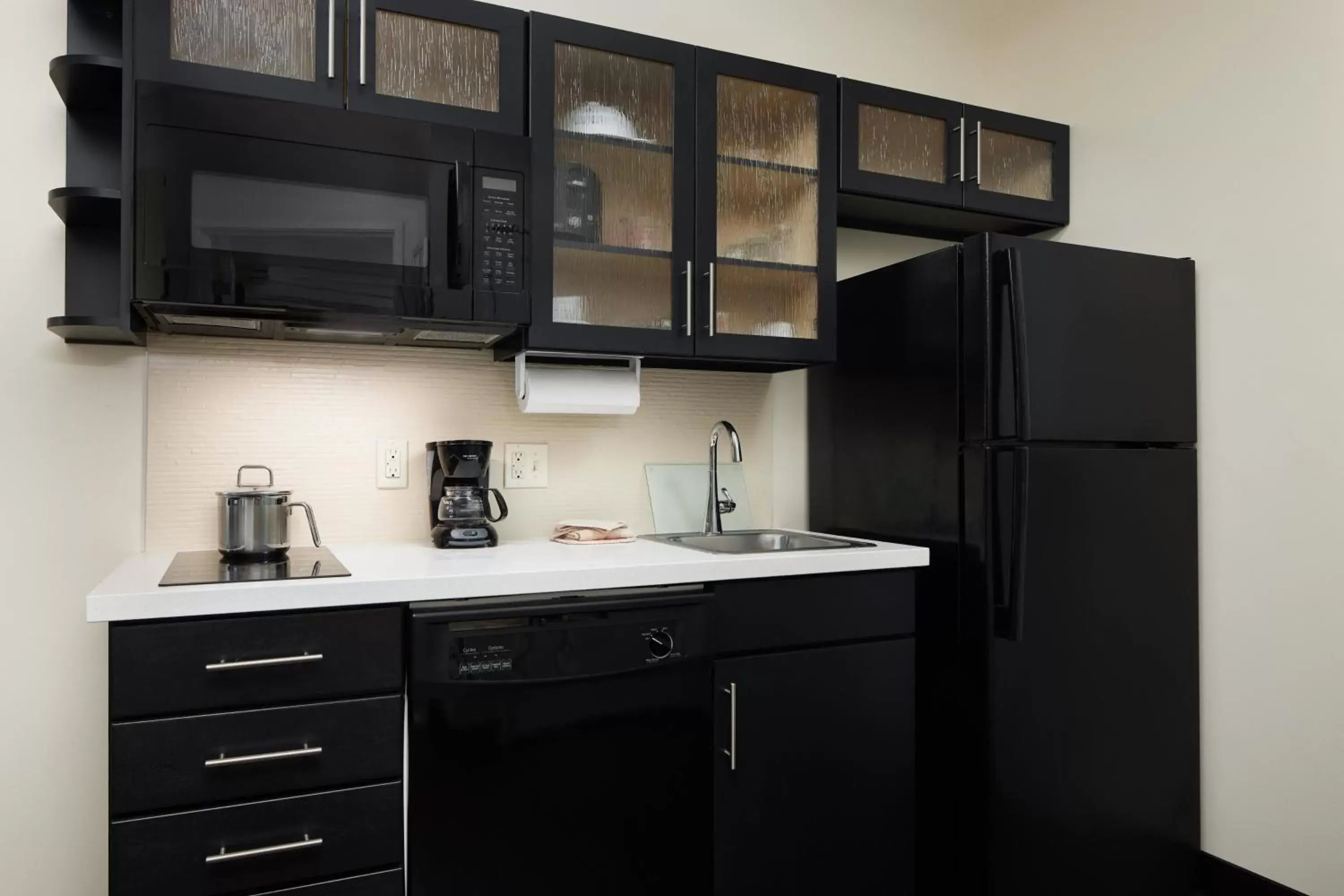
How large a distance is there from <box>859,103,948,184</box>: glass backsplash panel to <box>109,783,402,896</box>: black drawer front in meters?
1.93

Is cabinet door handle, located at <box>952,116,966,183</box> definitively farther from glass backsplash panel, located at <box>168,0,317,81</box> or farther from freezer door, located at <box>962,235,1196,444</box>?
glass backsplash panel, located at <box>168,0,317,81</box>

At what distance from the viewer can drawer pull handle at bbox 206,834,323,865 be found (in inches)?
54.6

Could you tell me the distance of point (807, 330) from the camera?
2.21 metres

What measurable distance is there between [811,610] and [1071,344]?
0.90m

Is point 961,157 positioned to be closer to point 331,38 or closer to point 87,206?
point 331,38

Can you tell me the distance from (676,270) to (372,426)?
0.84 m

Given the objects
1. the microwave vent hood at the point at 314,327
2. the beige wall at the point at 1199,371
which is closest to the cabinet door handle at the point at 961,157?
the beige wall at the point at 1199,371

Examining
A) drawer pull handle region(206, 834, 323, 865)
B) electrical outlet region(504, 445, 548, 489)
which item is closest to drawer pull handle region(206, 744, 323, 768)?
drawer pull handle region(206, 834, 323, 865)

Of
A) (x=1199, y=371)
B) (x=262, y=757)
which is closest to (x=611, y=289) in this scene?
(x=262, y=757)

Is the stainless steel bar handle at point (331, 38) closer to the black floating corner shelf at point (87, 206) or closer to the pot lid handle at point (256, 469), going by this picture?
the black floating corner shelf at point (87, 206)

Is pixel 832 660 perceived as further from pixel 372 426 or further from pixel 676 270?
pixel 372 426

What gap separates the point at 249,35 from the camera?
169 centimetres

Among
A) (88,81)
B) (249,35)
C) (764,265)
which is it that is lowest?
(764,265)

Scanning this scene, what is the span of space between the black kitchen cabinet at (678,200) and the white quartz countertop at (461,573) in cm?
49
